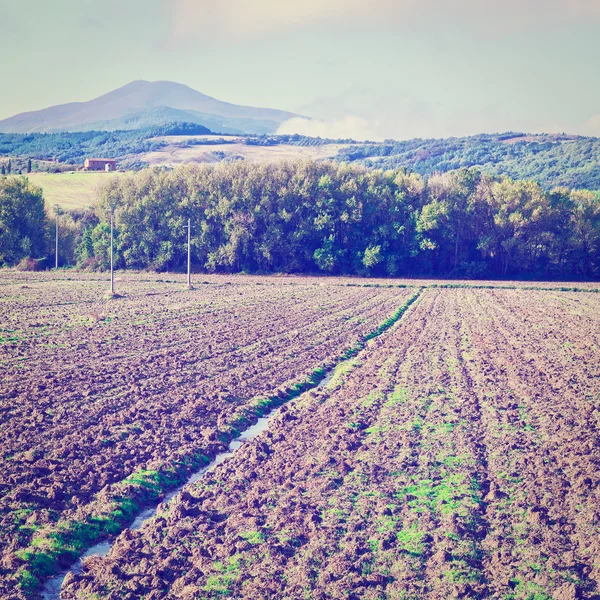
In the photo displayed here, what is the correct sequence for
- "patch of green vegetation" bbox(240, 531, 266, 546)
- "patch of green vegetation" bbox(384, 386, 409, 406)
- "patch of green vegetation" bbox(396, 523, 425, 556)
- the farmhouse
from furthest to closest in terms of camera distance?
the farmhouse, "patch of green vegetation" bbox(384, 386, 409, 406), "patch of green vegetation" bbox(240, 531, 266, 546), "patch of green vegetation" bbox(396, 523, 425, 556)

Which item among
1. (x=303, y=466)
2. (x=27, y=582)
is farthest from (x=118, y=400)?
(x=27, y=582)

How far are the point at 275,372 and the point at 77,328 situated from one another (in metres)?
→ 11.8

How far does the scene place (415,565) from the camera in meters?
9.51

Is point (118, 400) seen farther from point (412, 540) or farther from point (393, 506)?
point (412, 540)

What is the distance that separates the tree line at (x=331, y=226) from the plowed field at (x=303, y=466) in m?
50.9

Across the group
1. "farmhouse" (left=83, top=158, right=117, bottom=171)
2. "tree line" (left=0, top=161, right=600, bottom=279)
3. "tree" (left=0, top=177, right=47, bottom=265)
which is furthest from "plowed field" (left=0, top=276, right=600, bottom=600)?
"farmhouse" (left=83, top=158, right=117, bottom=171)

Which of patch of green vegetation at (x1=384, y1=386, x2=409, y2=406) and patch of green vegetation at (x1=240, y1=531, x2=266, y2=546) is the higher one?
patch of green vegetation at (x1=384, y1=386, x2=409, y2=406)

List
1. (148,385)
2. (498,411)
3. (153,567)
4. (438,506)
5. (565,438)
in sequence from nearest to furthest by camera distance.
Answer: (153,567)
(438,506)
(565,438)
(498,411)
(148,385)

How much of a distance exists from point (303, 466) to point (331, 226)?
221ft

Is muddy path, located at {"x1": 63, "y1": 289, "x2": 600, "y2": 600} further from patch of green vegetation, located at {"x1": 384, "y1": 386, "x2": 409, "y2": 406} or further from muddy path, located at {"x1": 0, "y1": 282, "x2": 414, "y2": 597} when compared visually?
muddy path, located at {"x1": 0, "y1": 282, "x2": 414, "y2": 597}

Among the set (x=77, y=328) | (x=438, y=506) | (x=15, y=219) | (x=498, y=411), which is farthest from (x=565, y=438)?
(x=15, y=219)

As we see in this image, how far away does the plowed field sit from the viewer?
9328 millimetres

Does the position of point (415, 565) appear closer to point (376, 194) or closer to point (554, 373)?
point (554, 373)

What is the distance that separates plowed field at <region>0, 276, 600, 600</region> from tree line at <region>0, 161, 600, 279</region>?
167ft
